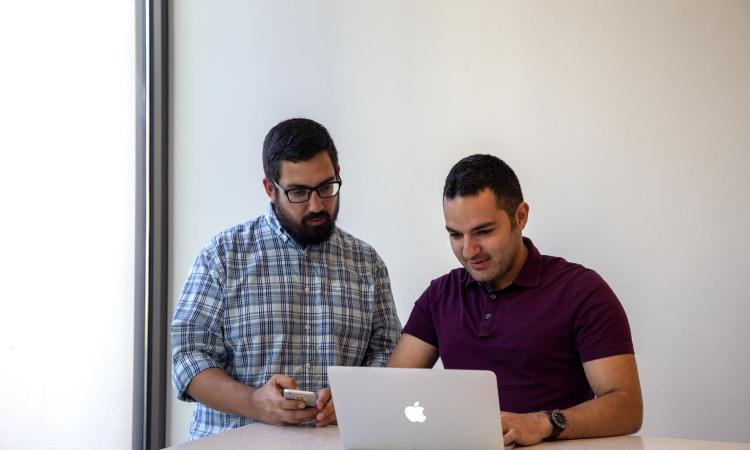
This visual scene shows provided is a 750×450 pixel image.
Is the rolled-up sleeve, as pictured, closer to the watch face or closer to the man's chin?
the man's chin

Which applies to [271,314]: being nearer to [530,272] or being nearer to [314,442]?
[314,442]

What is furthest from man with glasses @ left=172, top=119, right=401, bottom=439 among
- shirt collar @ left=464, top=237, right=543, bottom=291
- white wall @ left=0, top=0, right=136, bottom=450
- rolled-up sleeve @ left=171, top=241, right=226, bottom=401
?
white wall @ left=0, top=0, right=136, bottom=450

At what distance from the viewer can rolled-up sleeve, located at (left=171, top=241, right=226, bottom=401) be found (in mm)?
2490

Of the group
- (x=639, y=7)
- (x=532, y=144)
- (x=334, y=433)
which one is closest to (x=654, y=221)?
(x=532, y=144)

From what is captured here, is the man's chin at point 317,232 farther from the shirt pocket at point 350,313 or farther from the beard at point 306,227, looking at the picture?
the shirt pocket at point 350,313

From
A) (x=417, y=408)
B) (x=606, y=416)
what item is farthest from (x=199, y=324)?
(x=606, y=416)

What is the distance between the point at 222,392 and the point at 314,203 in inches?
24.1

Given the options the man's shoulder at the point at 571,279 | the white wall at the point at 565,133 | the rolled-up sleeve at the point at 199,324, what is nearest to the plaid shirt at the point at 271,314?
the rolled-up sleeve at the point at 199,324

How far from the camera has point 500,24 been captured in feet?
10.8

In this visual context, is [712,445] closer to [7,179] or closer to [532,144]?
[532,144]

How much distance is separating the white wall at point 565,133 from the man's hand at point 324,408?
119 centimetres

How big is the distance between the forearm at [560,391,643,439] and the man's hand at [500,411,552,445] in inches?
2.6

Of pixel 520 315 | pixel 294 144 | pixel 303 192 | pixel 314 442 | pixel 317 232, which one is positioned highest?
pixel 294 144

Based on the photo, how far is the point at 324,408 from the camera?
2.31 m
